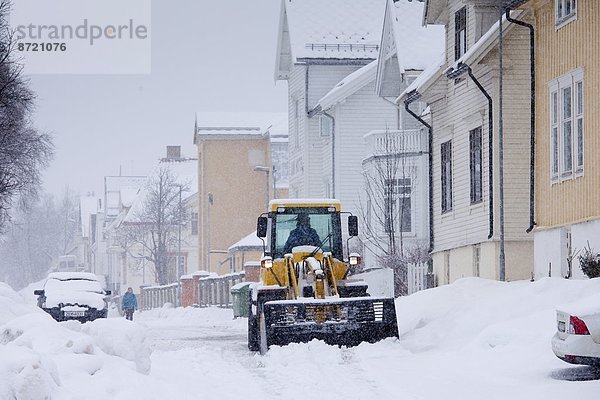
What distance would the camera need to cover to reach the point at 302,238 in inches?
938

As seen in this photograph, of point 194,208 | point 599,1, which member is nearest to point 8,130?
point 599,1

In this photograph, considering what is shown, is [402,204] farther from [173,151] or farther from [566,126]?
[173,151]

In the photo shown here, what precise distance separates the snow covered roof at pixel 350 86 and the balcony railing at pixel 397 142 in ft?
24.6

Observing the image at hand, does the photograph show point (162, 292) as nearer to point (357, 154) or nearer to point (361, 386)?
point (357, 154)

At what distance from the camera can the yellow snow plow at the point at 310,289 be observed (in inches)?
829

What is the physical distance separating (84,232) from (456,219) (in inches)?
4650

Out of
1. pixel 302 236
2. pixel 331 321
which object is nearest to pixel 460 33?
pixel 302 236

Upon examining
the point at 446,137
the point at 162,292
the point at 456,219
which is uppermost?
the point at 446,137

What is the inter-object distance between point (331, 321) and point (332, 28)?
112 ft

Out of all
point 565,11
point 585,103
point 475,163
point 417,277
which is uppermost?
point 565,11

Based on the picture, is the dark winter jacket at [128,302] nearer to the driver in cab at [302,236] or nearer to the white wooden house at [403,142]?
the white wooden house at [403,142]

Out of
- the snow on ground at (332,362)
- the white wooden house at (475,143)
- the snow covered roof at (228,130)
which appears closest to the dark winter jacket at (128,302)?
the white wooden house at (475,143)

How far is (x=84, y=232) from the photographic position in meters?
146

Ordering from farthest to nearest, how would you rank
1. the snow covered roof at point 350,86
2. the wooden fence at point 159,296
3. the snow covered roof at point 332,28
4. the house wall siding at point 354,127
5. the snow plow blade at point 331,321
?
1. the wooden fence at point 159,296
2. the snow covered roof at point 332,28
3. the house wall siding at point 354,127
4. the snow covered roof at point 350,86
5. the snow plow blade at point 331,321
